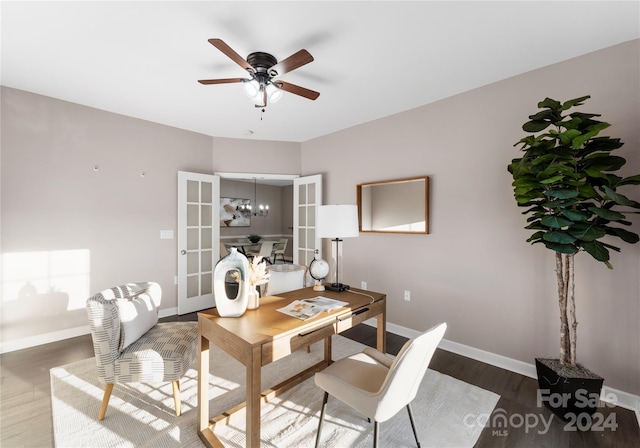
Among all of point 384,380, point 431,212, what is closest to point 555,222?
point 431,212

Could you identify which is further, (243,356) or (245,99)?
(245,99)

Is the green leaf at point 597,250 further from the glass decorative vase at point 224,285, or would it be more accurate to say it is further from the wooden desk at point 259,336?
the glass decorative vase at point 224,285

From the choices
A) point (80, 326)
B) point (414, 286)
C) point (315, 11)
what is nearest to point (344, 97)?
point (315, 11)

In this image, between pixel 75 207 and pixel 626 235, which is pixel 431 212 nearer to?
pixel 626 235

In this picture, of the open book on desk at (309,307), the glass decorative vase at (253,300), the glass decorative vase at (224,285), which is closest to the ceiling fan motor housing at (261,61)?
the glass decorative vase at (224,285)

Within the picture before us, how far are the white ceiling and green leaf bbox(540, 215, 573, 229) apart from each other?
4.36 ft

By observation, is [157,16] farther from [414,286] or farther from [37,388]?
[414,286]

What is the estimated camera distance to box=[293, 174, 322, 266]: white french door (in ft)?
14.2

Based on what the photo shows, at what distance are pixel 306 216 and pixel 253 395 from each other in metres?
3.28

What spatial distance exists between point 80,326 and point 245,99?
3.23 metres

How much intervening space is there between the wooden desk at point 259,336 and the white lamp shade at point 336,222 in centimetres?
51

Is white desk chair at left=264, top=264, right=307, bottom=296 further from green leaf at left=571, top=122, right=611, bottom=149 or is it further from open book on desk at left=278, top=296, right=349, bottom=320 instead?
green leaf at left=571, top=122, right=611, bottom=149

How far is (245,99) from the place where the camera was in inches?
122

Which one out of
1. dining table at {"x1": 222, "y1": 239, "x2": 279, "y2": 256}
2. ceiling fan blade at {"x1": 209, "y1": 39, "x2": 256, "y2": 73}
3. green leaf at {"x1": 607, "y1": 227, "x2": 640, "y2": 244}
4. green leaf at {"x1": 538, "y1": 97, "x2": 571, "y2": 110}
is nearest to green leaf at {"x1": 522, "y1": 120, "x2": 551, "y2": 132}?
green leaf at {"x1": 538, "y1": 97, "x2": 571, "y2": 110}
